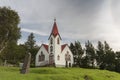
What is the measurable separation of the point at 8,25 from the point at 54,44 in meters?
19.8

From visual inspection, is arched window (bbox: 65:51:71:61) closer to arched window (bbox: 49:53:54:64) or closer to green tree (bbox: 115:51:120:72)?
arched window (bbox: 49:53:54:64)

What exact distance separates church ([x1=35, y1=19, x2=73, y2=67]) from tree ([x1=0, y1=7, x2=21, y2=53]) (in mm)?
15048

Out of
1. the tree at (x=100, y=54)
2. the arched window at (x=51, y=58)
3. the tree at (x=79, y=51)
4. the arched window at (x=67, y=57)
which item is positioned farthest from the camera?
the tree at (x=79, y=51)

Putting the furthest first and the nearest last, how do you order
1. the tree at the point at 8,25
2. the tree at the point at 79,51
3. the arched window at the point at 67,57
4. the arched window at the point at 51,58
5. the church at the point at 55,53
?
the tree at the point at 79,51
the arched window at the point at 67,57
the church at the point at 55,53
the arched window at the point at 51,58
the tree at the point at 8,25

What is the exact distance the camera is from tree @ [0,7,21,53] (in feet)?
226

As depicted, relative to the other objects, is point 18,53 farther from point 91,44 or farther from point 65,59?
point 91,44

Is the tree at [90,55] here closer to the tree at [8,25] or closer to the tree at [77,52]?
the tree at [77,52]

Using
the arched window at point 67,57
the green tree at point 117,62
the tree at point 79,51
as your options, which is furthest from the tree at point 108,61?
the arched window at point 67,57

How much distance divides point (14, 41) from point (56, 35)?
1629cm

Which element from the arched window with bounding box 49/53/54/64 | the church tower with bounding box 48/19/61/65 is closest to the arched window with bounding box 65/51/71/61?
the church tower with bounding box 48/19/61/65

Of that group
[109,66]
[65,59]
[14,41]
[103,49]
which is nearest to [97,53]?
[103,49]

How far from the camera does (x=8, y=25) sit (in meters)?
68.7

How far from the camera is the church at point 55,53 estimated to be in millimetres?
81250

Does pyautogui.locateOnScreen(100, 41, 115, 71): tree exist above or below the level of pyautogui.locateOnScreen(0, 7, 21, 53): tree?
below
